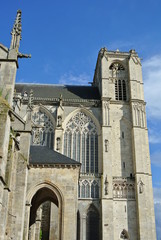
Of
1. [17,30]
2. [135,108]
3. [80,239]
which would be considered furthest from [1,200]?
[135,108]

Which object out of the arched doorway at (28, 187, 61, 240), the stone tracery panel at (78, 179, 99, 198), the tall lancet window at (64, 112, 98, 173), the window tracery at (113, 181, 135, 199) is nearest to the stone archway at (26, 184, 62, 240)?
the arched doorway at (28, 187, 61, 240)

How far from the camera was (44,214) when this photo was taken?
2189 centimetres

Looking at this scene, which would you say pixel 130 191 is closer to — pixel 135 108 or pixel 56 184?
pixel 135 108

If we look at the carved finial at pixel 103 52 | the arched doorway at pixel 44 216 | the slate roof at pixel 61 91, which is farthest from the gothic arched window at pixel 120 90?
the arched doorway at pixel 44 216

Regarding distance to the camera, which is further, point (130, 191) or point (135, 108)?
point (135, 108)

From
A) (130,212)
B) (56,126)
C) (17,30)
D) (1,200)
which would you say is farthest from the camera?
(56,126)

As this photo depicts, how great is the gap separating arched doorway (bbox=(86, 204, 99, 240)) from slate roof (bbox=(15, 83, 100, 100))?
34.0ft

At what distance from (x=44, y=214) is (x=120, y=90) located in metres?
13.1

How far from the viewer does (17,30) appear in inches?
488

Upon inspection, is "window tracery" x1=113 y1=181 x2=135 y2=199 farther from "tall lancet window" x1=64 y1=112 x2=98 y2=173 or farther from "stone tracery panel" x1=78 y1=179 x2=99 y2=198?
"tall lancet window" x1=64 y1=112 x2=98 y2=173

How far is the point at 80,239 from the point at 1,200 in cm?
1402

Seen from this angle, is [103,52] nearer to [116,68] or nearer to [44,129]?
[116,68]

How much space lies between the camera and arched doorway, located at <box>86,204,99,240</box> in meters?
22.0

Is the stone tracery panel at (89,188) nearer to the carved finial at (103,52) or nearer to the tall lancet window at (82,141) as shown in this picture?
the tall lancet window at (82,141)
